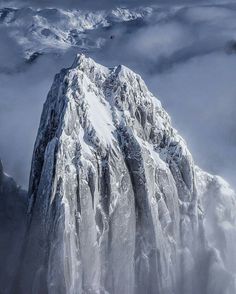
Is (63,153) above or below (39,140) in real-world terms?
below

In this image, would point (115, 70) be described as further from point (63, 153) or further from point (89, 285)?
point (89, 285)

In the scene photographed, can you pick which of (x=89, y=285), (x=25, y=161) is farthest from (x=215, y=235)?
(x=25, y=161)

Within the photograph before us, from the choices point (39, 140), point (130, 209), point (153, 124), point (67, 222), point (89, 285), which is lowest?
point (89, 285)

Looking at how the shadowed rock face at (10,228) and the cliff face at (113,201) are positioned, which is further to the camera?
the shadowed rock face at (10,228)

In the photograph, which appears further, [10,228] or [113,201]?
[10,228]

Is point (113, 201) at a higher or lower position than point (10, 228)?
lower
